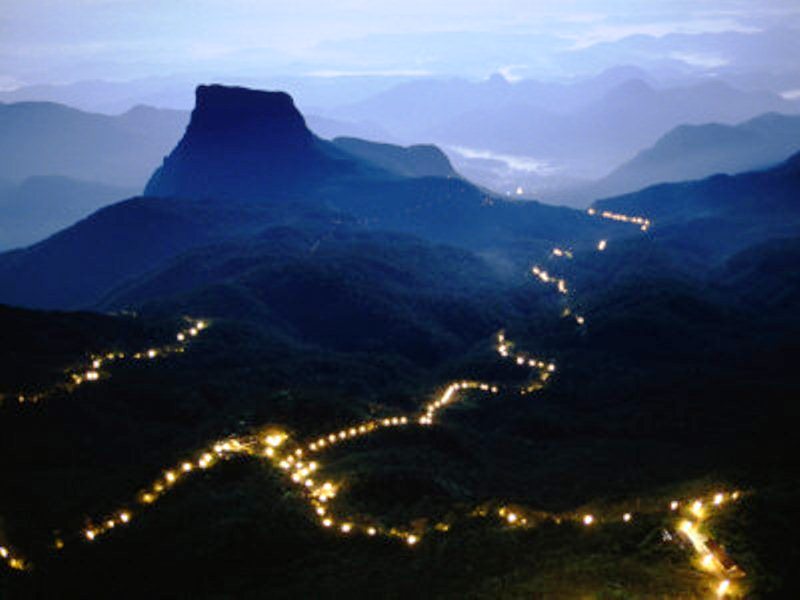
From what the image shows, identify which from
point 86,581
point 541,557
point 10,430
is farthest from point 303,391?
point 541,557

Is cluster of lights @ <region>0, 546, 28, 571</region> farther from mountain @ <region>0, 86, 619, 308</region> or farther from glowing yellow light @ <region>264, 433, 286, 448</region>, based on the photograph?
mountain @ <region>0, 86, 619, 308</region>

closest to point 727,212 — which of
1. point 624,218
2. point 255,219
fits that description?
point 624,218

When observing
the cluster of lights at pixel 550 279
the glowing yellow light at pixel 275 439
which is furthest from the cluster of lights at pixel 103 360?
the cluster of lights at pixel 550 279

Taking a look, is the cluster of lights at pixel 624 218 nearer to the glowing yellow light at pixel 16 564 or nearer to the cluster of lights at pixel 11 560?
the cluster of lights at pixel 11 560

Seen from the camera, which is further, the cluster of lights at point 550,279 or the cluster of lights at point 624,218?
the cluster of lights at point 624,218

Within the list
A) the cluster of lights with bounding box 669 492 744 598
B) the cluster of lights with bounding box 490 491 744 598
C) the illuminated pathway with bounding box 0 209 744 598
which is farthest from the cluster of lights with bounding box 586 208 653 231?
the cluster of lights with bounding box 669 492 744 598

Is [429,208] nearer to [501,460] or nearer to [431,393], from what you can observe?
[431,393]

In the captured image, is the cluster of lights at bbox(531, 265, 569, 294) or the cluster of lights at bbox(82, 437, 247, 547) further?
the cluster of lights at bbox(531, 265, 569, 294)
